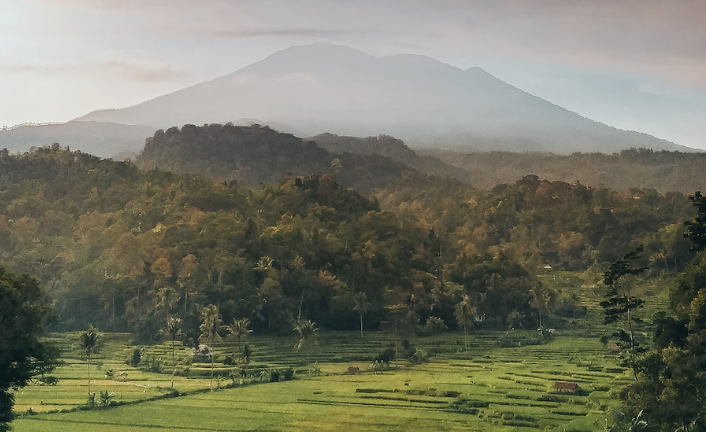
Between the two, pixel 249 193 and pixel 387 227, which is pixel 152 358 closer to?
pixel 387 227

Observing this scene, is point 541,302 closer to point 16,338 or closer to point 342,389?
point 342,389

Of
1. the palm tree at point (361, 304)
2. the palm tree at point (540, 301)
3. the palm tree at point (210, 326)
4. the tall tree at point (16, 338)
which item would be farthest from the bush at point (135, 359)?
the palm tree at point (540, 301)

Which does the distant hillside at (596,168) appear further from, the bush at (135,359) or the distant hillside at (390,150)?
the bush at (135,359)

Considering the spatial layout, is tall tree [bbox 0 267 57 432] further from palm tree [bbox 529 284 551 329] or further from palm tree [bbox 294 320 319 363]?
palm tree [bbox 529 284 551 329]

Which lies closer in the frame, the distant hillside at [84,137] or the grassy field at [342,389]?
the grassy field at [342,389]

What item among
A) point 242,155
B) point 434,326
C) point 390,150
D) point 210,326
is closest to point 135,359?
point 210,326

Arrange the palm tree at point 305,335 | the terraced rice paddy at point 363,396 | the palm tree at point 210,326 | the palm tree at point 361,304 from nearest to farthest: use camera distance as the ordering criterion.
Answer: the terraced rice paddy at point 363,396 → the palm tree at point 210,326 → the palm tree at point 305,335 → the palm tree at point 361,304
